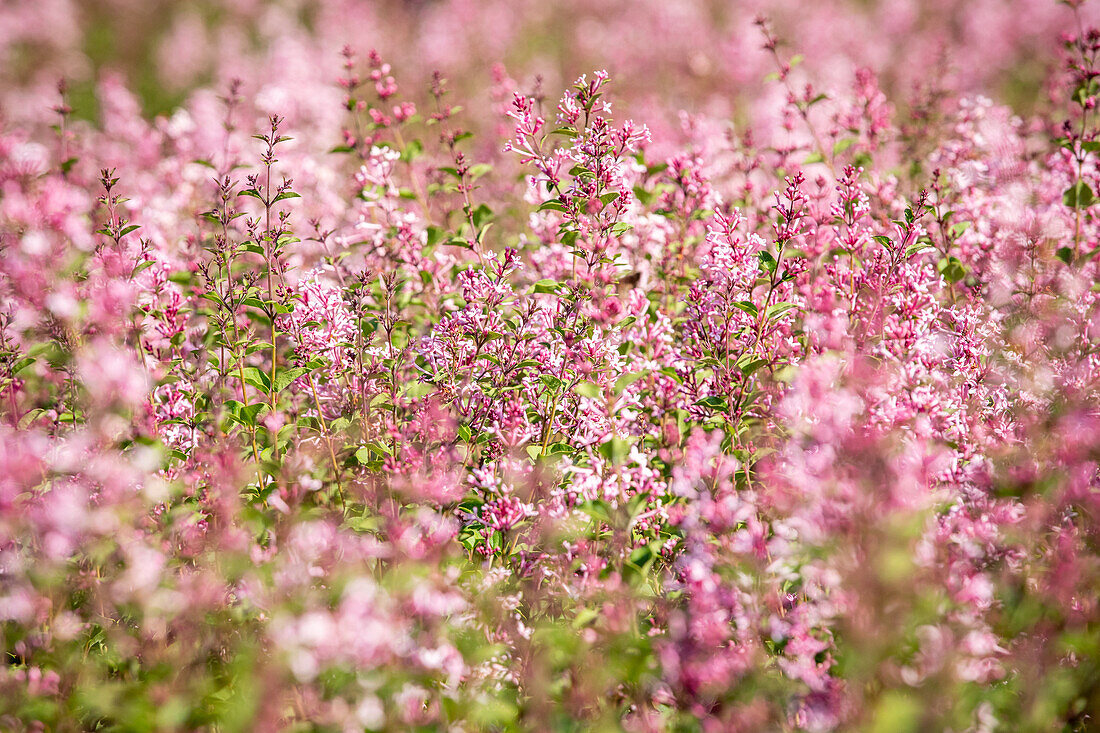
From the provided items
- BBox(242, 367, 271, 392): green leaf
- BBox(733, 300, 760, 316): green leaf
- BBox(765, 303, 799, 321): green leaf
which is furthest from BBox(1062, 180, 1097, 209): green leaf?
BBox(242, 367, 271, 392): green leaf

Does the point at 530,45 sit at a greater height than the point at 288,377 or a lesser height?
greater

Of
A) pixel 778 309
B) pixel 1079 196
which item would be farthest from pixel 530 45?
pixel 778 309

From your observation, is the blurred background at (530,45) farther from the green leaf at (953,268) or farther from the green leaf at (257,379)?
the green leaf at (953,268)

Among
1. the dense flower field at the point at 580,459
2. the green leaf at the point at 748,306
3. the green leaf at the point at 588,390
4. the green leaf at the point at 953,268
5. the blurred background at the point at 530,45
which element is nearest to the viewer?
the dense flower field at the point at 580,459

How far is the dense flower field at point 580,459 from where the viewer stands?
1.93 m

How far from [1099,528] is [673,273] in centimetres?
205

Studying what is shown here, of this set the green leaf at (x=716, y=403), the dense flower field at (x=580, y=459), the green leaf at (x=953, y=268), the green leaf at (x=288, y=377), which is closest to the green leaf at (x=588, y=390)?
the dense flower field at (x=580, y=459)

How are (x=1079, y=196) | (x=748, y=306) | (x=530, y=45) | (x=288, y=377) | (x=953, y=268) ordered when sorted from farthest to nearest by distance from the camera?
(x=530, y=45), (x=1079, y=196), (x=953, y=268), (x=288, y=377), (x=748, y=306)

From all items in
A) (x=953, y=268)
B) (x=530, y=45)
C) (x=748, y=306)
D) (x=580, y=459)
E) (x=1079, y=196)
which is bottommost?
(x=580, y=459)

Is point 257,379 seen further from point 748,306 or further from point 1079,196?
point 1079,196

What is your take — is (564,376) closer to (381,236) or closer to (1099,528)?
(381,236)

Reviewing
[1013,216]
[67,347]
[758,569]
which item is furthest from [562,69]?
[758,569]

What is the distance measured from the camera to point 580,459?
109 inches

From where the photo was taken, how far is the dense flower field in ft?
6.32
